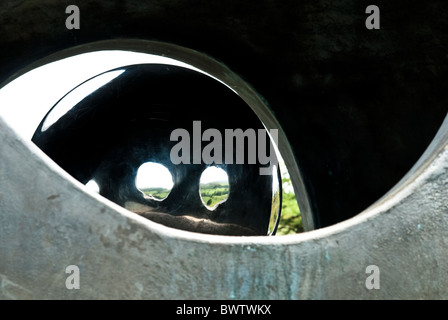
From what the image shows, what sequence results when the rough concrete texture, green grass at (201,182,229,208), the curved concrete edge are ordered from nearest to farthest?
1. the curved concrete edge
2. the rough concrete texture
3. green grass at (201,182,229,208)

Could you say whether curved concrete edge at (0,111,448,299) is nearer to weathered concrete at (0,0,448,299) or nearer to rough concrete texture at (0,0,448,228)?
weathered concrete at (0,0,448,299)

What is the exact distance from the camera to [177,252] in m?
1.97

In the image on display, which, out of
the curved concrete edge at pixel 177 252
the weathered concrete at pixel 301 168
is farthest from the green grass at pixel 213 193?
the curved concrete edge at pixel 177 252

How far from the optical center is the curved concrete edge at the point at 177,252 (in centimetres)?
193

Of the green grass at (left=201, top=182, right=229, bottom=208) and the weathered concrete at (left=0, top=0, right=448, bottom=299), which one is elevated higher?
the green grass at (left=201, top=182, right=229, bottom=208)

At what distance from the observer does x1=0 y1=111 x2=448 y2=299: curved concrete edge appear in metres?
1.93

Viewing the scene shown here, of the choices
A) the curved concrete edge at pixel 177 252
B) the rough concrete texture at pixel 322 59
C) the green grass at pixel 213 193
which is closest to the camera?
the curved concrete edge at pixel 177 252

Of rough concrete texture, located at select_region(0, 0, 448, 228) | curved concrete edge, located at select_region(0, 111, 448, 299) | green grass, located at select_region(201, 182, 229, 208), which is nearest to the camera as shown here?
curved concrete edge, located at select_region(0, 111, 448, 299)

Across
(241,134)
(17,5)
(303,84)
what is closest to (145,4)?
(17,5)

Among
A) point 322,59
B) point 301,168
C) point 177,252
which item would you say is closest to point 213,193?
point 301,168

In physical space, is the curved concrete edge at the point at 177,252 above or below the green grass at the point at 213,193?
below

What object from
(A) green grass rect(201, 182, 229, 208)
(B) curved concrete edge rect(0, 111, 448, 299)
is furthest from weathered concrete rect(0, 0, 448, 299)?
(A) green grass rect(201, 182, 229, 208)

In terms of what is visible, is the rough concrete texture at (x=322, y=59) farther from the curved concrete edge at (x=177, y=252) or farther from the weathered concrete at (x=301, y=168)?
the curved concrete edge at (x=177, y=252)

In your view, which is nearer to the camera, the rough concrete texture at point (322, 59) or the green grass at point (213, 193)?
the rough concrete texture at point (322, 59)
